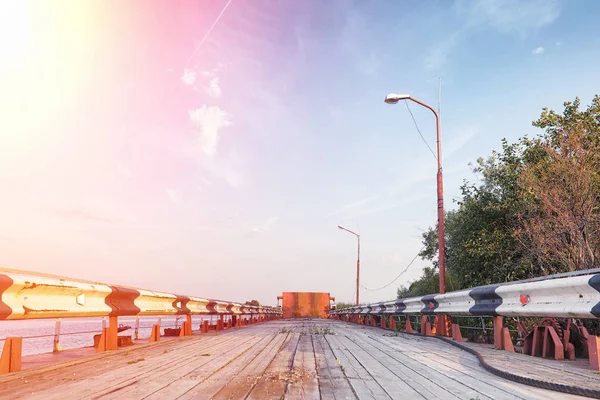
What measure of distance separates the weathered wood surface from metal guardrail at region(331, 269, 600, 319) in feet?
1.81

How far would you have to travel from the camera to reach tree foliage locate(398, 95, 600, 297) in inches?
358

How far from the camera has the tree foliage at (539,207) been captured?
9.09 metres

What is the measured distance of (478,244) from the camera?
1634 cm

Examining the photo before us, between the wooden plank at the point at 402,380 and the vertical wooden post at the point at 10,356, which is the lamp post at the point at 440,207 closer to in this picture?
the wooden plank at the point at 402,380

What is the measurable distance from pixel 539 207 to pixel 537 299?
10.5 m

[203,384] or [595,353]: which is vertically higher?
[595,353]

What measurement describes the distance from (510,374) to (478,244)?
13346 mm

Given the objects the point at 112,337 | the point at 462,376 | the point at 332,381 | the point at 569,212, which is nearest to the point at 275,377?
the point at 332,381

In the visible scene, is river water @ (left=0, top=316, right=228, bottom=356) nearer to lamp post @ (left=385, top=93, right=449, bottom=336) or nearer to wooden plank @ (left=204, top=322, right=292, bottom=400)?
wooden plank @ (left=204, top=322, right=292, bottom=400)

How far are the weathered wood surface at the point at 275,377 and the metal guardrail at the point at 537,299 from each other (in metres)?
0.55

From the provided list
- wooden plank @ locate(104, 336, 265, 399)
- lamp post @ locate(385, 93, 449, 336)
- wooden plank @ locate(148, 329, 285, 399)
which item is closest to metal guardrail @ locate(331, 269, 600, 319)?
lamp post @ locate(385, 93, 449, 336)

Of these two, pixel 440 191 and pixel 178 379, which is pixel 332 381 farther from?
pixel 440 191

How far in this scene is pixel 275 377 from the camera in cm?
392

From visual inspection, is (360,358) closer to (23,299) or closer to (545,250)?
(23,299)
